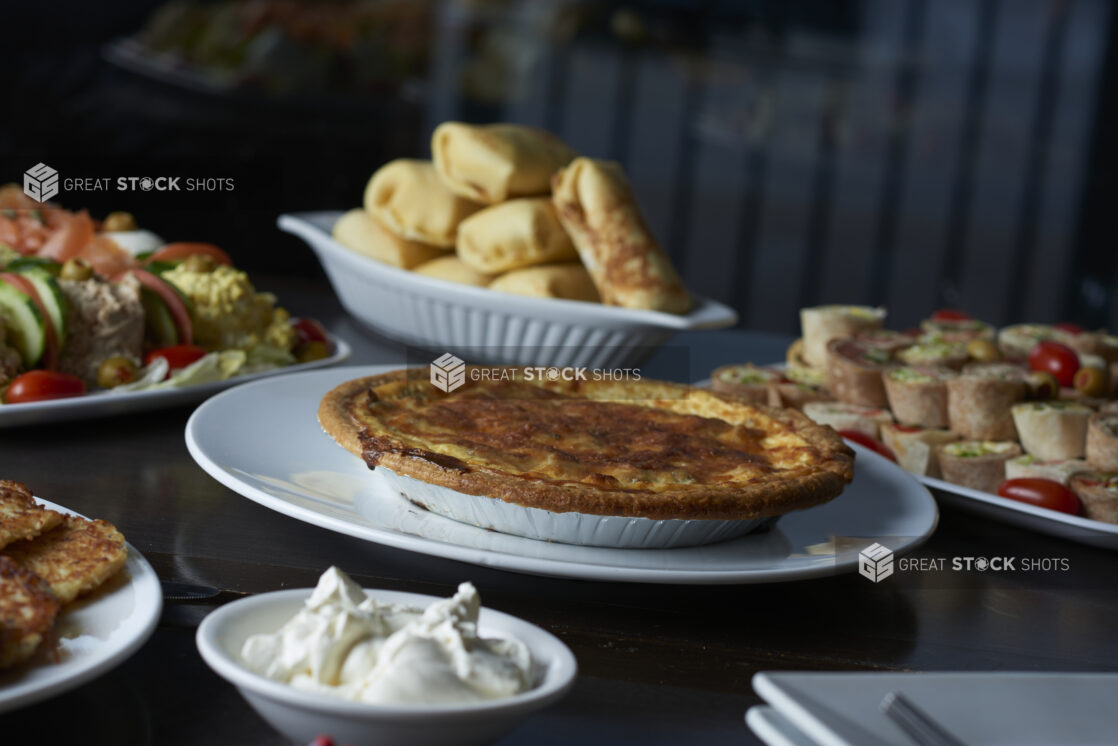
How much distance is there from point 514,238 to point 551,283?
0.13 m

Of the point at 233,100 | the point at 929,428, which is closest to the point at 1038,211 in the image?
the point at 233,100

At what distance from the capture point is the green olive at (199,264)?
2031mm

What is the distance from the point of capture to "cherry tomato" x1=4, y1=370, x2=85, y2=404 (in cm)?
166

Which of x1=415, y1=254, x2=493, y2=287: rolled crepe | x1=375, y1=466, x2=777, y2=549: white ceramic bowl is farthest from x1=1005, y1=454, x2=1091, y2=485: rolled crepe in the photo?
x1=415, y1=254, x2=493, y2=287: rolled crepe

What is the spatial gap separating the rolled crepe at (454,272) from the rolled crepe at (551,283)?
0.03 metres

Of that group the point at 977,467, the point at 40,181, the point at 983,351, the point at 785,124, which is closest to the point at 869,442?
the point at 977,467

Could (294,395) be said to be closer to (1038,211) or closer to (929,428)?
(929,428)

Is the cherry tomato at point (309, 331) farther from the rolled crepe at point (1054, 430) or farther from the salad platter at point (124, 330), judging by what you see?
the rolled crepe at point (1054, 430)

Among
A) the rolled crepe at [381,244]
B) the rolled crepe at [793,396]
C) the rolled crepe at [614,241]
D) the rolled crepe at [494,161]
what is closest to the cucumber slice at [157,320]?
the rolled crepe at [381,244]

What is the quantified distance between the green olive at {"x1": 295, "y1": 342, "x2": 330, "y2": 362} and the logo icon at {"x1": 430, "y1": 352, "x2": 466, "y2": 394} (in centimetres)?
58

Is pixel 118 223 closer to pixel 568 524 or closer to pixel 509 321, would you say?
pixel 509 321

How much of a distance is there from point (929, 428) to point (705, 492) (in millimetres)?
970

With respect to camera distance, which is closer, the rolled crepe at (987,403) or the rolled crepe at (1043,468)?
the rolled crepe at (1043,468)

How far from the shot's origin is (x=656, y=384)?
1.70 meters
